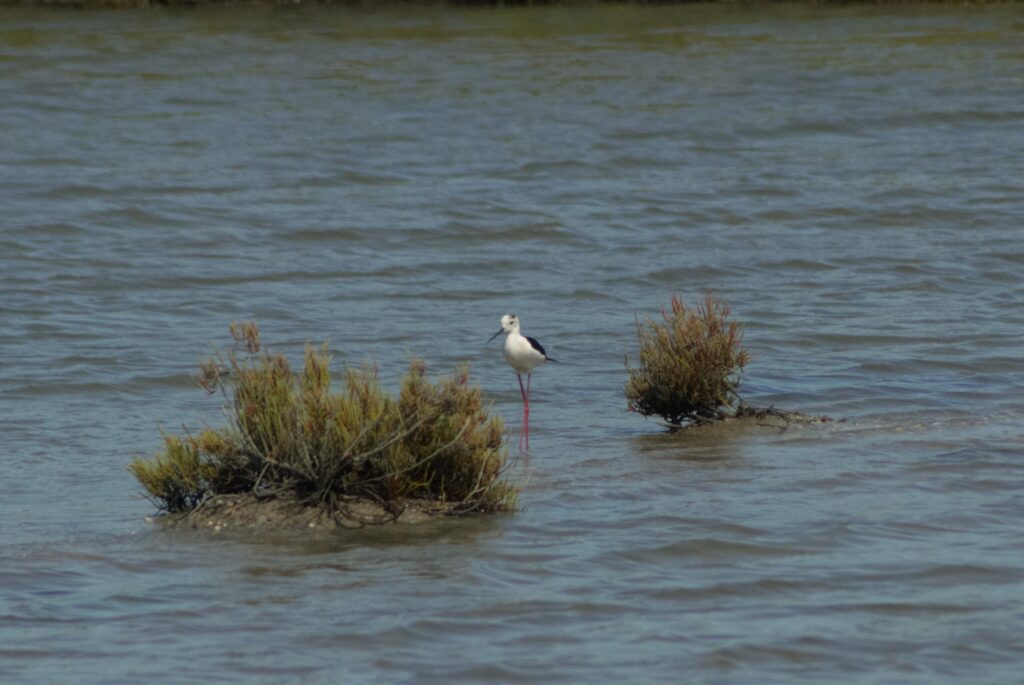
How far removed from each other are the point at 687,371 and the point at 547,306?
5753 mm

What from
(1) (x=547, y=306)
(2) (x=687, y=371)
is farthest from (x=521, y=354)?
(1) (x=547, y=306)

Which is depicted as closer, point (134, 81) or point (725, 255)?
point (725, 255)

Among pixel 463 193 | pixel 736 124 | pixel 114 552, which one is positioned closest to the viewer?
pixel 114 552

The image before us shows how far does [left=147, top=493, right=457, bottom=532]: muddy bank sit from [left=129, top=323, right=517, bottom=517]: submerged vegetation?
3 cm

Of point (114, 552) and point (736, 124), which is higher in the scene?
point (736, 124)

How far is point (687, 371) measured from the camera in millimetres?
11211

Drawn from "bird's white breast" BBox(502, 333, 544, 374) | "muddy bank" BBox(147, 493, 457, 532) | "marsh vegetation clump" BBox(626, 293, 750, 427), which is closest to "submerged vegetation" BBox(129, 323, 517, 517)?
"muddy bank" BBox(147, 493, 457, 532)

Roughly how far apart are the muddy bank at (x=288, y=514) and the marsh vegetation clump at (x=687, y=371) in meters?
2.66

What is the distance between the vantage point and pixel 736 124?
89.1ft

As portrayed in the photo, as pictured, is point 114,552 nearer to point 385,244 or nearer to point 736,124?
point 385,244

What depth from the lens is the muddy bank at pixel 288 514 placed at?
8867 mm

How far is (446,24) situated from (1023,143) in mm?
12140

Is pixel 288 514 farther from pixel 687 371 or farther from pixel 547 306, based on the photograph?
pixel 547 306

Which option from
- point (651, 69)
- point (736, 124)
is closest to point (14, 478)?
point (736, 124)
